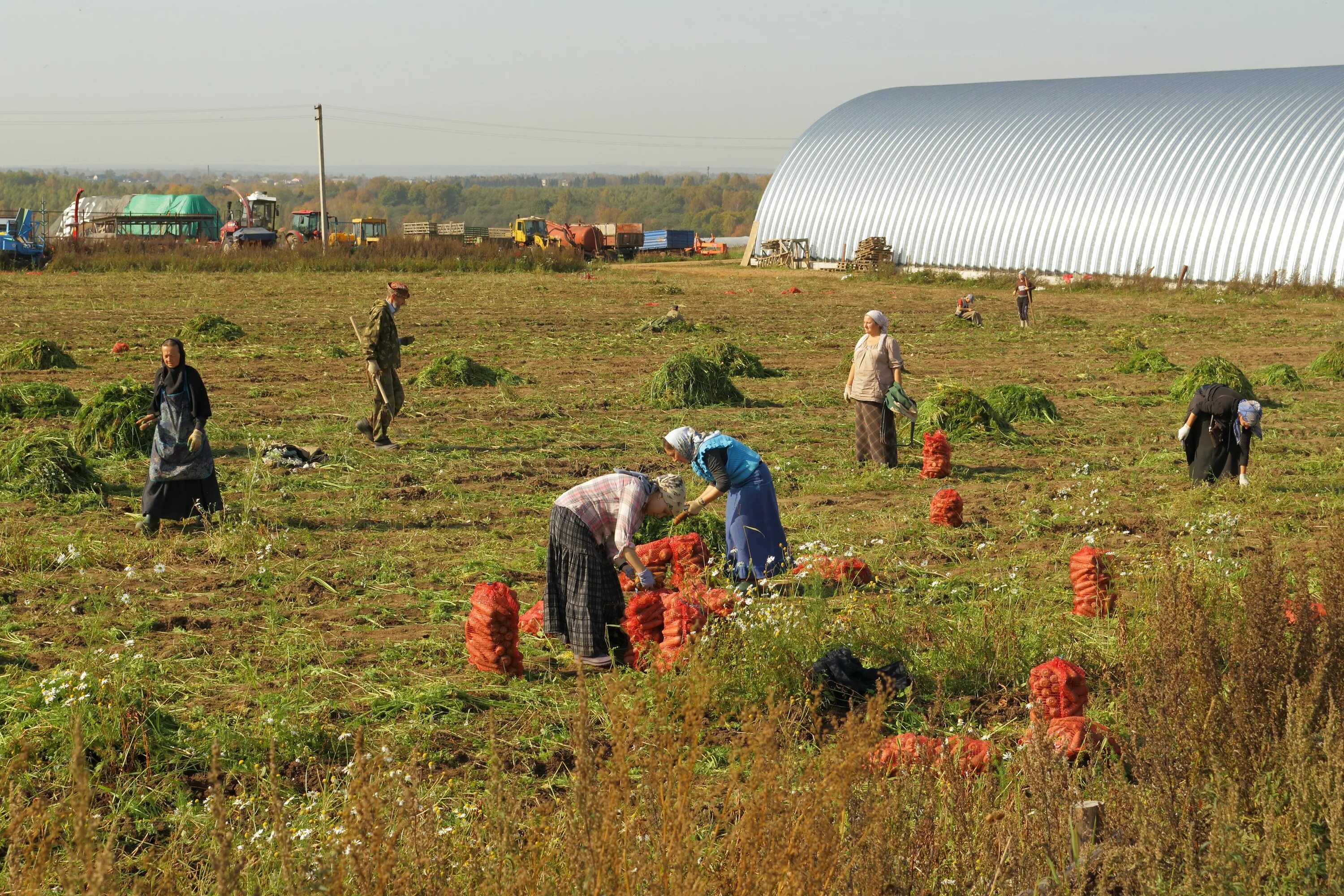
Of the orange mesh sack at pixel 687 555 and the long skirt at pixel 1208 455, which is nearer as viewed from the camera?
the orange mesh sack at pixel 687 555

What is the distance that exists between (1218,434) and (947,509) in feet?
8.99

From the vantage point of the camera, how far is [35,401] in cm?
1331

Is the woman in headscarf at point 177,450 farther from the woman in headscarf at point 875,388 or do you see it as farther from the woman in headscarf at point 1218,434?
the woman in headscarf at point 1218,434

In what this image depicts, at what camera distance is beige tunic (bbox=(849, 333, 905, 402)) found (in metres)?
10.9

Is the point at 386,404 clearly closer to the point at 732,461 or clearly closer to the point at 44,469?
the point at 44,469

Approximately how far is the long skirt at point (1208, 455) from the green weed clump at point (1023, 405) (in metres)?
3.46

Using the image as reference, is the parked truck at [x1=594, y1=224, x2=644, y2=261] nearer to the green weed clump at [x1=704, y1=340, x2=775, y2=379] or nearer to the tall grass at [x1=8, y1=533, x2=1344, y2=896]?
the green weed clump at [x1=704, y1=340, x2=775, y2=379]

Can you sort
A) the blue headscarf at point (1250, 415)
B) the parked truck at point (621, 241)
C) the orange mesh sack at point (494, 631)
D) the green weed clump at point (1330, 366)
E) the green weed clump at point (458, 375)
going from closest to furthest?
1. the orange mesh sack at point (494, 631)
2. the blue headscarf at point (1250, 415)
3. the green weed clump at point (458, 375)
4. the green weed clump at point (1330, 366)
5. the parked truck at point (621, 241)

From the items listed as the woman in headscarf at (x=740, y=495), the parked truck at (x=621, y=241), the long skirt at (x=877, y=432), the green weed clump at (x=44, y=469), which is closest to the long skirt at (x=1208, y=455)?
the long skirt at (x=877, y=432)

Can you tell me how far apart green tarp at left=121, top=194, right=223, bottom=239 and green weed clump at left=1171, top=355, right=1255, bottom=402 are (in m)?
47.2

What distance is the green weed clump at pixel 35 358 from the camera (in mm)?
17047

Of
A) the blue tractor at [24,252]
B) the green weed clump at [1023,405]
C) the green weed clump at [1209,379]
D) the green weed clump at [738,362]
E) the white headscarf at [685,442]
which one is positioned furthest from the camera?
the blue tractor at [24,252]

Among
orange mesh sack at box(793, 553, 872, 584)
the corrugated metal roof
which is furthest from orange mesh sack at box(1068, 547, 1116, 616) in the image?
the corrugated metal roof

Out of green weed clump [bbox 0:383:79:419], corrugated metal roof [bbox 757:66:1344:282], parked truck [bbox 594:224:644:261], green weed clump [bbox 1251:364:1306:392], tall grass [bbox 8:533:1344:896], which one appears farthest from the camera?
parked truck [bbox 594:224:644:261]
